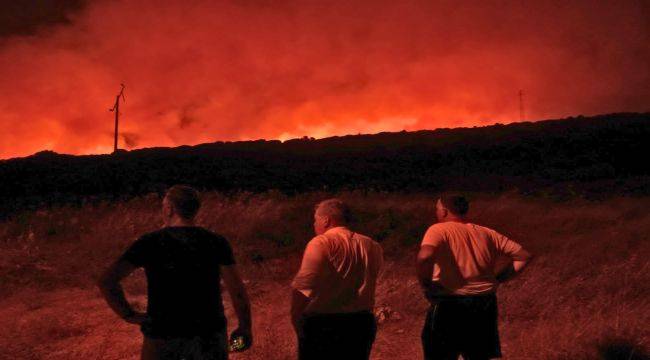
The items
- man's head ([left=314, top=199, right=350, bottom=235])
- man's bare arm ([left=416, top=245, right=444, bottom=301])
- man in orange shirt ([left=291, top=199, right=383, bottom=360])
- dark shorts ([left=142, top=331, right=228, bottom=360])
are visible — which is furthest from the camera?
man's bare arm ([left=416, top=245, right=444, bottom=301])

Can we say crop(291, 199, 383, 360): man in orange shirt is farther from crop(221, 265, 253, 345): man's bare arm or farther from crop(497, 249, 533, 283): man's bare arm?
crop(497, 249, 533, 283): man's bare arm

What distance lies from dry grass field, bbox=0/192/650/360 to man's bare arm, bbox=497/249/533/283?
2060mm

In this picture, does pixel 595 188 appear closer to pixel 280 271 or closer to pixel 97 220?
pixel 280 271

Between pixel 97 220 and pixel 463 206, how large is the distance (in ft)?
45.4

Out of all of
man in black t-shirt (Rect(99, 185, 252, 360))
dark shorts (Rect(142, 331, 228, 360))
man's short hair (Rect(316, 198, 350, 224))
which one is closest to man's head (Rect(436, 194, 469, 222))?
man's short hair (Rect(316, 198, 350, 224))

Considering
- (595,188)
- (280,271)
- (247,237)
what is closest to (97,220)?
(247,237)

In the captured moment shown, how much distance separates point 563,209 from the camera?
16109mm

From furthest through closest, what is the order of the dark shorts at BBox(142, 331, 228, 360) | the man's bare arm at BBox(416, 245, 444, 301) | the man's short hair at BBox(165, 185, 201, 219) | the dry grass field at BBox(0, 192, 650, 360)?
the dry grass field at BBox(0, 192, 650, 360) → the man's bare arm at BBox(416, 245, 444, 301) → the man's short hair at BBox(165, 185, 201, 219) → the dark shorts at BBox(142, 331, 228, 360)

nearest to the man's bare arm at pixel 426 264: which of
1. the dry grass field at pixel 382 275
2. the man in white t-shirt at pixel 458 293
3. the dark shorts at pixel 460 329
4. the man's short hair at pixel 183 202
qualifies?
the man in white t-shirt at pixel 458 293

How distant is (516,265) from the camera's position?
3934mm

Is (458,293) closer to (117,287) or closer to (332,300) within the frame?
(332,300)

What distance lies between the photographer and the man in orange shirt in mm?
3125

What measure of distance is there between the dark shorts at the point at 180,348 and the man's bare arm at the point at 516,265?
2.24m

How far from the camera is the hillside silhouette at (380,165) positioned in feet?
78.6
